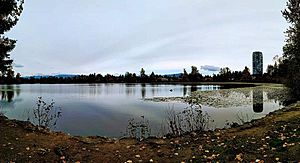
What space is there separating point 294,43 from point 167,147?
22.1 m

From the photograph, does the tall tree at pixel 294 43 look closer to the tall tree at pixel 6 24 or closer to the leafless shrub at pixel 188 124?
the leafless shrub at pixel 188 124

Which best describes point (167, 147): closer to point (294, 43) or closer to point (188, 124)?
point (188, 124)

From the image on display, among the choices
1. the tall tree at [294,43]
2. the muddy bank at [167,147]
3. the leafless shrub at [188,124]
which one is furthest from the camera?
the tall tree at [294,43]

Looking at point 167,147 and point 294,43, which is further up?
point 294,43

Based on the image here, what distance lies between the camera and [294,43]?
25797mm

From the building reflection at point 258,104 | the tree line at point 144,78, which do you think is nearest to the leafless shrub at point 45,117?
the building reflection at point 258,104

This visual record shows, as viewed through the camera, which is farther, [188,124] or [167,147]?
[188,124]

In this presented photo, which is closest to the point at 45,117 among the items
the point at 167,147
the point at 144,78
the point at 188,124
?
the point at 188,124

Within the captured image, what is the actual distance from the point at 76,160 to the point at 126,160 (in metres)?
1.36

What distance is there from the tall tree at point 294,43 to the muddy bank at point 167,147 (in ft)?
52.5

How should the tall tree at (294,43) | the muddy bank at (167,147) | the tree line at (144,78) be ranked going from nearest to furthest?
the muddy bank at (167,147) < the tall tree at (294,43) < the tree line at (144,78)

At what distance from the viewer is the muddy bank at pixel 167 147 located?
729 cm

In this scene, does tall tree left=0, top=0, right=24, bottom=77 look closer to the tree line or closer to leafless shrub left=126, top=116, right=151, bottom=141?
leafless shrub left=126, top=116, right=151, bottom=141

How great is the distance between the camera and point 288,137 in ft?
26.2
